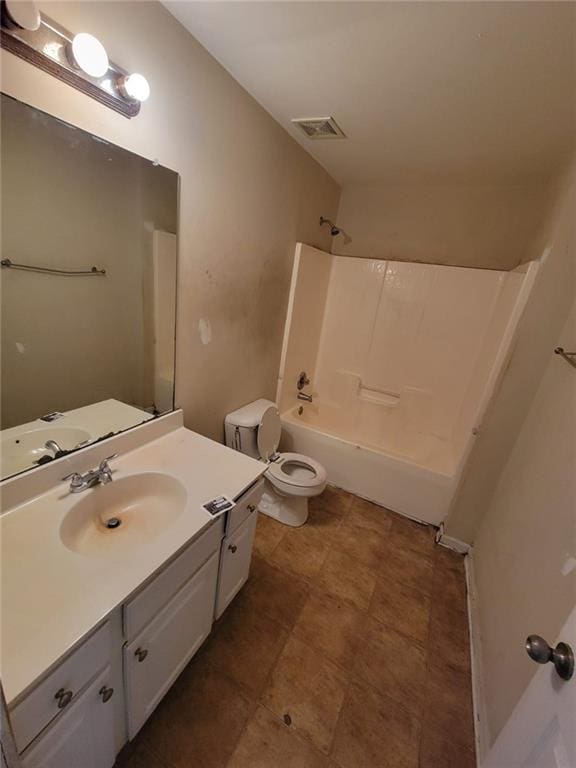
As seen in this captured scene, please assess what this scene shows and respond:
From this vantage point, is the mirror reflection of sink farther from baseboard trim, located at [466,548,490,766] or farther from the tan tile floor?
baseboard trim, located at [466,548,490,766]

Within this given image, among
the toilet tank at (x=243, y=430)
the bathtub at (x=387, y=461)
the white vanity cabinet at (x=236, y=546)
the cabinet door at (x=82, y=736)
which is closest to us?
the cabinet door at (x=82, y=736)

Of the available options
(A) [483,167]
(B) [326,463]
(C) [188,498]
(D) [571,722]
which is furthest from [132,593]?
(A) [483,167]

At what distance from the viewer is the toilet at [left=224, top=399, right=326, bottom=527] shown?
75.1 inches

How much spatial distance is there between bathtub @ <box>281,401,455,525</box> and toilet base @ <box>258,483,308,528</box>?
0.46m

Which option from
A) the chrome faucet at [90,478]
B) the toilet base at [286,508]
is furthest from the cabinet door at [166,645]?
the toilet base at [286,508]

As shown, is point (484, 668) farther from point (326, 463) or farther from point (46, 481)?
point (46, 481)

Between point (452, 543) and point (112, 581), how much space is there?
2.03 meters

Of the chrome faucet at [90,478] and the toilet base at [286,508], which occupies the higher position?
the chrome faucet at [90,478]

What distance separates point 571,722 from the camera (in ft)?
1.78

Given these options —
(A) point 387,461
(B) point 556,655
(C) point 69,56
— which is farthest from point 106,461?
(A) point 387,461

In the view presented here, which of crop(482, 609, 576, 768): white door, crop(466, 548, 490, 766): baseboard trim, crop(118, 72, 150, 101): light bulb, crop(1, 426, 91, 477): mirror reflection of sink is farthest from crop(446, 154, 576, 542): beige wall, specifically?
crop(1, 426, 91, 477): mirror reflection of sink

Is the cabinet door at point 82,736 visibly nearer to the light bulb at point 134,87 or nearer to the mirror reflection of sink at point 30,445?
the mirror reflection of sink at point 30,445

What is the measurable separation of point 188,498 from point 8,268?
0.86 m

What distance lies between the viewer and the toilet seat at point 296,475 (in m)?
1.91
